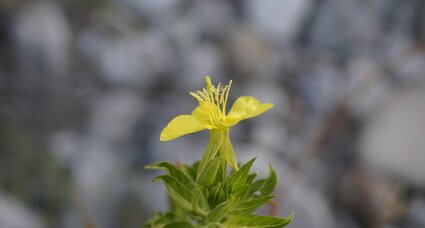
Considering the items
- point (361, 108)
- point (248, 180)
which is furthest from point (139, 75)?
point (248, 180)

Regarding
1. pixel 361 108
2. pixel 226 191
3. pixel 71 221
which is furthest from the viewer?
pixel 361 108

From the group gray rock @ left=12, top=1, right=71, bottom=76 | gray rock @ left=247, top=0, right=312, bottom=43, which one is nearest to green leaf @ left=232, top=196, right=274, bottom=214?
gray rock @ left=12, top=1, right=71, bottom=76

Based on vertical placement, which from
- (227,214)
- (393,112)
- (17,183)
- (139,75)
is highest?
(139,75)

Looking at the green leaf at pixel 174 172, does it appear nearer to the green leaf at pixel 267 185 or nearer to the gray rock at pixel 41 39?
the green leaf at pixel 267 185

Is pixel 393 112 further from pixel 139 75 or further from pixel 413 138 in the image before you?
pixel 139 75

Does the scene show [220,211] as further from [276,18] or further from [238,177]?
[276,18]

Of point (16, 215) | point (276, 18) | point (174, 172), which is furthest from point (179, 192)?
point (276, 18)

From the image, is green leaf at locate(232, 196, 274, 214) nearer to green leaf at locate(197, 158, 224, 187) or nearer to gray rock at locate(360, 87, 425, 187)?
green leaf at locate(197, 158, 224, 187)
